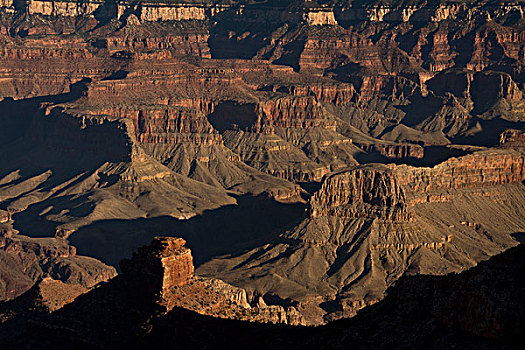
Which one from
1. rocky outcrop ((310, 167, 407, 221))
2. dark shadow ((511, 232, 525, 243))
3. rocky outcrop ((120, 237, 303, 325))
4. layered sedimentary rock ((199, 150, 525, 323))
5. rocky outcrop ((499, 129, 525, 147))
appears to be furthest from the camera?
rocky outcrop ((499, 129, 525, 147))

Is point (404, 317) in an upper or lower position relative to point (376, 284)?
upper

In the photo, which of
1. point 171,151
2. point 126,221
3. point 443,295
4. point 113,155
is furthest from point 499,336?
point 171,151

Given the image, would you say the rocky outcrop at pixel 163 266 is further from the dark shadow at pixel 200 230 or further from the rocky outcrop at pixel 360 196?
the dark shadow at pixel 200 230

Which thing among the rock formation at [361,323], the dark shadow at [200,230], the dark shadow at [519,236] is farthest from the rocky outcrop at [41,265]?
the rock formation at [361,323]

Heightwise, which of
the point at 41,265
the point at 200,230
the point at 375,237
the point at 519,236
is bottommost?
the point at 200,230

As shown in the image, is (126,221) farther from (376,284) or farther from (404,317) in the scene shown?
(404,317)

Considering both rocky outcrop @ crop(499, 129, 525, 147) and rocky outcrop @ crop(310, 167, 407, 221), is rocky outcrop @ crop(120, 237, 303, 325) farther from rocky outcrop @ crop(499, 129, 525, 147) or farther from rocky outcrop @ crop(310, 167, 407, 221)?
rocky outcrop @ crop(499, 129, 525, 147)

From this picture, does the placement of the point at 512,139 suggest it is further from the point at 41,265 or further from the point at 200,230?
the point at 41,265

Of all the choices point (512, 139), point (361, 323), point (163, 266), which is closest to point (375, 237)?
point (512, 139)

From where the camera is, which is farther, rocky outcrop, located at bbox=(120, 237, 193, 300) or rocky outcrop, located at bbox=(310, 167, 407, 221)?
rocky outcrop, located at bbox=(310, 167, 407, 221)

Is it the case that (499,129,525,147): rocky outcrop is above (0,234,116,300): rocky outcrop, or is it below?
above

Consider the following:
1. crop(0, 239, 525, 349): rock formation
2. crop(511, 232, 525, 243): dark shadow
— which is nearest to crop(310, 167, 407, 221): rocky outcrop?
crop(511, 232, 525, 243): dark shadow
